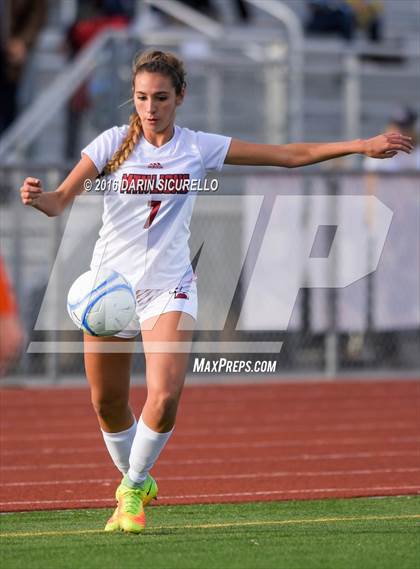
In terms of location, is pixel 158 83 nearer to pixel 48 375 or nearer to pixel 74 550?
pixel 74 550

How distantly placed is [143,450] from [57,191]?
4.47ft

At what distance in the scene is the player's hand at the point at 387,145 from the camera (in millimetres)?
6988

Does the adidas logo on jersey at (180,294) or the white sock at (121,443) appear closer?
the adidas logo on jersey at (180,294)

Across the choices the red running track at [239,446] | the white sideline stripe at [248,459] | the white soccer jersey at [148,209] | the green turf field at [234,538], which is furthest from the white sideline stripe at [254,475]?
the white soccer jersey at [148,209]

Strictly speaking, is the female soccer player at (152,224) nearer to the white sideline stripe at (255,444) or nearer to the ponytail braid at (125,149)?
the ponytail braid at (125,149)

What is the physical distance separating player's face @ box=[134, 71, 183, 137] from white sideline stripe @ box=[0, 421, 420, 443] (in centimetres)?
476

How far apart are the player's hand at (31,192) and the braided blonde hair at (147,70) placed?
0.55m

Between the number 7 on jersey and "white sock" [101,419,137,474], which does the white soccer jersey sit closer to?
the number 7 on jersey

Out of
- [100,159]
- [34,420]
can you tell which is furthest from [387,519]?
[34,420]

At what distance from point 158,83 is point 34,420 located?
5.93 metres

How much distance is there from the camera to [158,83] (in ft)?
22.8

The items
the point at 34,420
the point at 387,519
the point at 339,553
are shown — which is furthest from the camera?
the point at 34,420

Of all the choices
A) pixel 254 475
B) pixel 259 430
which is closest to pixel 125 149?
pixel 254 475

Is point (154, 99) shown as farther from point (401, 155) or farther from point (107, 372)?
point (401, 155)
